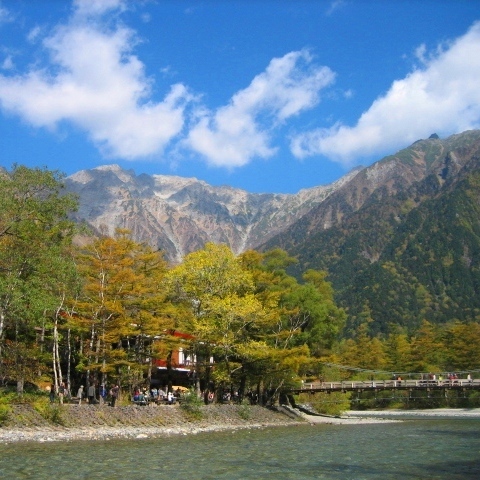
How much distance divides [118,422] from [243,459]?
40.7 feet

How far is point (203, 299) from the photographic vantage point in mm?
42719

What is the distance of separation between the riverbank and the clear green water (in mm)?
2028

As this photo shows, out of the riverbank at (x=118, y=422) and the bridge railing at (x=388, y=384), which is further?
the bridge railing at (x=388, y=384)

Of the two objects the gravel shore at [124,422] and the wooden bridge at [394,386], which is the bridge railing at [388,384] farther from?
the gravel shore at [124,422]

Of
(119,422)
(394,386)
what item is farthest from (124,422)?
(394,386)

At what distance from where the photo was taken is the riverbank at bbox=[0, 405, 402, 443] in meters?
27.6

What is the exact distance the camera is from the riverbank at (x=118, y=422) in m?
27.6

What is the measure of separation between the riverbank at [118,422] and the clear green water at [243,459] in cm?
203

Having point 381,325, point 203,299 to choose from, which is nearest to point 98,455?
point 203,299

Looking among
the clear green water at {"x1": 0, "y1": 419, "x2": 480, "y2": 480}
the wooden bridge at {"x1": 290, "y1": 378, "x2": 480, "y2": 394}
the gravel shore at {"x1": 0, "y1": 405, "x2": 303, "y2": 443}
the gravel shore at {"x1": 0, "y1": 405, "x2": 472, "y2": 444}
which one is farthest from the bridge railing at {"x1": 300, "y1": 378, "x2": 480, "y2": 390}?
the clear green water at {"x1": 0, "y1": 419, "x2": 480, "y2": 480}

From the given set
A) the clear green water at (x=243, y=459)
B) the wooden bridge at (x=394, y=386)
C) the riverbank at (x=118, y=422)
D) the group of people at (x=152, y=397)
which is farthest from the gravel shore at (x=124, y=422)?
the wooden bridge at (x=394, y=386)

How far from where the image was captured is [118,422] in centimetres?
3284

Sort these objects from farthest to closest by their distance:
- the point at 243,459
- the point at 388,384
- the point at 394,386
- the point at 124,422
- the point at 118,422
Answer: the point at 388,384, the point at 394,386, the point at 124,422, the point at 118,422, the point at 243,459

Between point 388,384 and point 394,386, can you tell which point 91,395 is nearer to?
point 394,386
